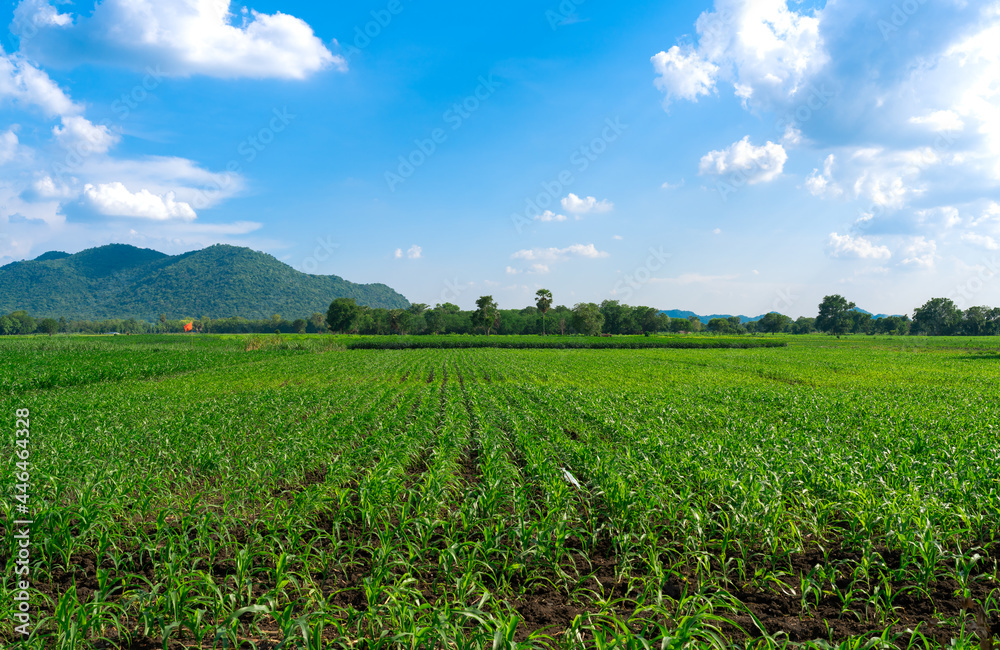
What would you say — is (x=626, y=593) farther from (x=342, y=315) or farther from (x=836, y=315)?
(x=836, y=315)

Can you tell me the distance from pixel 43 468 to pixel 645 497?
28.0 feet

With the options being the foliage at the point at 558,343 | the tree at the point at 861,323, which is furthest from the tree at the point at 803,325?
the foliage at the point at 558,343

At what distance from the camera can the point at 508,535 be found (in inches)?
183

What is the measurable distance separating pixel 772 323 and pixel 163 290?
255m

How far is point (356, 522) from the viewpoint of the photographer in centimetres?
539

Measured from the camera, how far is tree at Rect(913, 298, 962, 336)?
11794cm

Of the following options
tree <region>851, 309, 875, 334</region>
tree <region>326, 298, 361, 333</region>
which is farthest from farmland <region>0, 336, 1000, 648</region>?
tree <region>851, 309, 875, 334</region>

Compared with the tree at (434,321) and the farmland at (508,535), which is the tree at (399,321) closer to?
the tree at (434,321)

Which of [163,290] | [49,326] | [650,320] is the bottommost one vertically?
[49,326]

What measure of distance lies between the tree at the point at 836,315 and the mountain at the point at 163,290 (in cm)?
19097

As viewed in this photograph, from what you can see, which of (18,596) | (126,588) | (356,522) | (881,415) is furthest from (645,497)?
(881,415)

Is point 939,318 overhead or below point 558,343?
overhead

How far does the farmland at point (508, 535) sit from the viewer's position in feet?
10.9

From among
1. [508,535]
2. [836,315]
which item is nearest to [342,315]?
[508,535]
